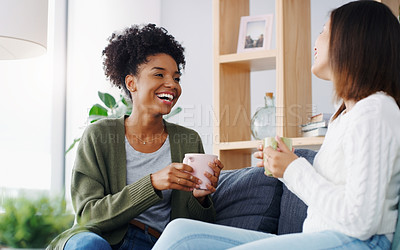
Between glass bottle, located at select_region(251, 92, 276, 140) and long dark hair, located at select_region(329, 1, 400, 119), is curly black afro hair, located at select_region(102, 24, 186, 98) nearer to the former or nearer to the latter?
glass bottle, located at select_region(251, 92, 276, 140)

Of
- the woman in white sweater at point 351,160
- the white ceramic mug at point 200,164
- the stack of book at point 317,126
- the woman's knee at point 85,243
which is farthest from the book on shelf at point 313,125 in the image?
the woman's knee at point 85,243

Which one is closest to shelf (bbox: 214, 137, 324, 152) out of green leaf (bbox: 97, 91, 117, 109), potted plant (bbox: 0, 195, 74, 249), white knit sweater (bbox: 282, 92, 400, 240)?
green leaf (bbox: 97, 91, 117, 109)

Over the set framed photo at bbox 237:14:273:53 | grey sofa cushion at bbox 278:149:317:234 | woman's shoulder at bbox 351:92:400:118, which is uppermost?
framed photo at bbox 237:14:273:53

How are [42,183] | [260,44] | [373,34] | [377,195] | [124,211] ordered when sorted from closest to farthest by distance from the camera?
1. [377,195]
2. [373,34]
3. [124,211]
4. [260,44]
5. [42,183]

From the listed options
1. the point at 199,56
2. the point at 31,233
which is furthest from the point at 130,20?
the point at 31,233

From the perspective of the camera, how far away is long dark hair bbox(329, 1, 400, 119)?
123 cm

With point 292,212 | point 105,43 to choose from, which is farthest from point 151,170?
point 105,43

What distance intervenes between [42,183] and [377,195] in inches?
141

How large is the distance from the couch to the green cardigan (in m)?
0.09

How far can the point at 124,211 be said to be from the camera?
5.55 ft

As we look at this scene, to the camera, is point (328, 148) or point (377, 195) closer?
point (377, 195)

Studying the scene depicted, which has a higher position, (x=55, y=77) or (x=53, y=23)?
(x=53, y=23)

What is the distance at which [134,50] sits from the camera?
6.95ft

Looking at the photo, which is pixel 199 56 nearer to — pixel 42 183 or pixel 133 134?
pixel 42 183
